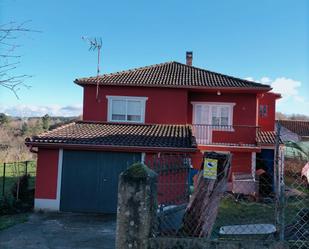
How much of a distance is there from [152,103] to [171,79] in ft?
6.20

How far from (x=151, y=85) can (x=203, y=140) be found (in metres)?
4.16

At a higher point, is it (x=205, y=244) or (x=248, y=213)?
(x=205, y=244)

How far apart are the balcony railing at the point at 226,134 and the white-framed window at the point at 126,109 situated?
10.2ft

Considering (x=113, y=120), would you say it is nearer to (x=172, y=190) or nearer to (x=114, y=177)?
(x=114, y=177)

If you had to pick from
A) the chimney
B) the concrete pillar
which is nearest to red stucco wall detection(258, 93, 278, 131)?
the chimney

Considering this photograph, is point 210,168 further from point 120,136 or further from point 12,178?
point 12,178

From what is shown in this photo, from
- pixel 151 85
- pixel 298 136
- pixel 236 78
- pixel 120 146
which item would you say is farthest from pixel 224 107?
pixel 298 136

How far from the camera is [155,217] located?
420 centimetres

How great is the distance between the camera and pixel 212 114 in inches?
739

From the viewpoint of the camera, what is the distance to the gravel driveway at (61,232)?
8500 millimetres

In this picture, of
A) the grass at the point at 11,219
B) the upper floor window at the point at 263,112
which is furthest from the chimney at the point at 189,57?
the grass at the point at 11,219

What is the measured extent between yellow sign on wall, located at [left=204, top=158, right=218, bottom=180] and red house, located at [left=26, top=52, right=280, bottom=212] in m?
7.68

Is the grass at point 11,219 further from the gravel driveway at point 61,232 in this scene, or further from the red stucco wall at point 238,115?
the red stucco wall at point 238,115

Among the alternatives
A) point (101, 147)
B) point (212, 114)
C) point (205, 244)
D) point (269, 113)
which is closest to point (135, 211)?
point (205, 244)
